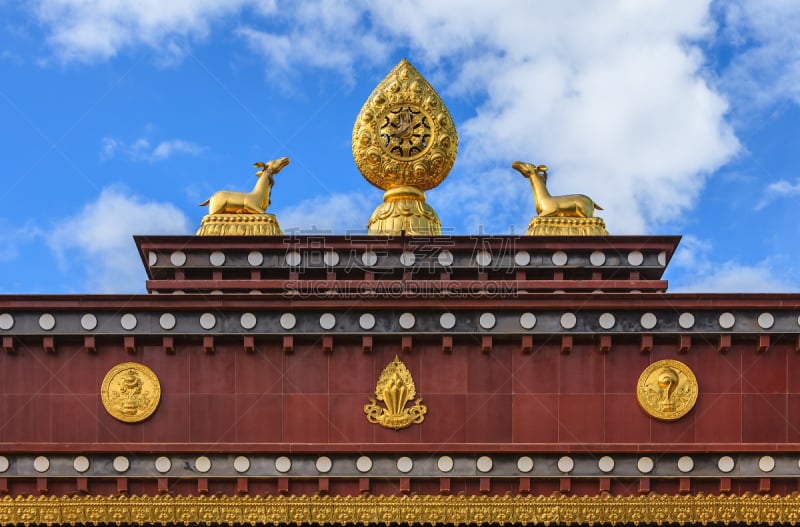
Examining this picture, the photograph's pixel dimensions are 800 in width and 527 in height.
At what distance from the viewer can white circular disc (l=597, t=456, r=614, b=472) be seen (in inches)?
1049

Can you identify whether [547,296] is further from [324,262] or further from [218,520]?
[218,520]

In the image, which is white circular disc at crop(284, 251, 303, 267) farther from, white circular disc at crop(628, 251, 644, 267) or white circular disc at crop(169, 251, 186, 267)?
white circular disc at crop(628, 251, 644, 267)

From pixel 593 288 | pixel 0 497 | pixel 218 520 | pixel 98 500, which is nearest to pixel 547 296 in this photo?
pixel 593 288

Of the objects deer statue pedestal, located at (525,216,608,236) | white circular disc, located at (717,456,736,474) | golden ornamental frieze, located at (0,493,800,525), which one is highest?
deer statue pedestal, located at (525,216,608,236)

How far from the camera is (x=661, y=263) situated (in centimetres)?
2884

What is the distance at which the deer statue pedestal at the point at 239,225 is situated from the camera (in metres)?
29.7

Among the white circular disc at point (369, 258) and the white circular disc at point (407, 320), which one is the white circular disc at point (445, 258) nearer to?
the white circular disc at point (369, 258)

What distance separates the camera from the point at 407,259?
28469 millimetres

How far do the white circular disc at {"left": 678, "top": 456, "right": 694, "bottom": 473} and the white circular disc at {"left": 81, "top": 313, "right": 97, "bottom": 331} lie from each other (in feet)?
36.0

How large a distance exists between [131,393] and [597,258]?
927 cm

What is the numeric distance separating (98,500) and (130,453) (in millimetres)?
1004

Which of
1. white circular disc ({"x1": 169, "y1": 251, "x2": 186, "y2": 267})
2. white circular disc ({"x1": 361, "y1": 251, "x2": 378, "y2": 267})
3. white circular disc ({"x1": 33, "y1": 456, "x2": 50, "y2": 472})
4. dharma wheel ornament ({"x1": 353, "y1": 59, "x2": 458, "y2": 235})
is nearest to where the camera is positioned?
white circular disc ({"x1": 33, "y1": 456, "x2": 50, "y2": 472})

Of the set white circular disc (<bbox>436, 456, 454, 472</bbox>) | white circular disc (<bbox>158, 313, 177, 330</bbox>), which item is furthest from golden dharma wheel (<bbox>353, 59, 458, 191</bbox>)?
white circular disc (<bbox>436, 456, 454, 472</bbox>)

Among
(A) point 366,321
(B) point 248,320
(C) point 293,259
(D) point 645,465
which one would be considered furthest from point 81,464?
(D) point 645,465
